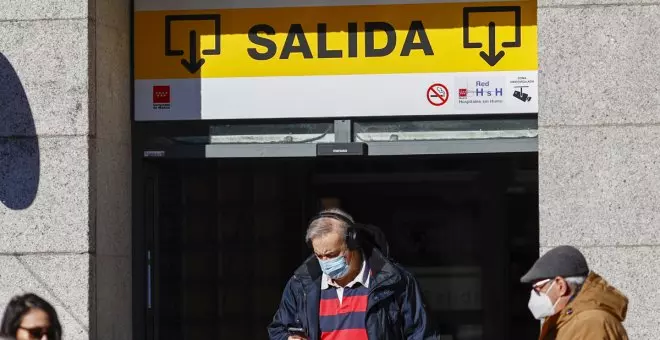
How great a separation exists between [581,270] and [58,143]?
3.87 metres

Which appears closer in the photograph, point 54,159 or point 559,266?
point 559,266

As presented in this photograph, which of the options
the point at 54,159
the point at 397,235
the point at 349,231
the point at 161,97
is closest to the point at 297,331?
the point at 349,231

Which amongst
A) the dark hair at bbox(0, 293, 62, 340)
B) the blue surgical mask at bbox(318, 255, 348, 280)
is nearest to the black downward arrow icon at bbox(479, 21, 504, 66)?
the blue surgical mask at bbox(318, 255, 348, 280)

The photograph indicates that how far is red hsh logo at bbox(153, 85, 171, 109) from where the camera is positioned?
30.2ft

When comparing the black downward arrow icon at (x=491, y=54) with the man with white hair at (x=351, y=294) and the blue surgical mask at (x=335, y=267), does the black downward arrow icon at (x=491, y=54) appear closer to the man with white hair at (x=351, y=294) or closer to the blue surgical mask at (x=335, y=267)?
the man with white hair at (x=351, y=294)

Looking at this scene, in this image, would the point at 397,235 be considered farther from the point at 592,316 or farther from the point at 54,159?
the point at 592,316

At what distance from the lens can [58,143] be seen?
8.68m

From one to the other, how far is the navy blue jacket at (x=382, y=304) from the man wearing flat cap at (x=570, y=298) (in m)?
1.45

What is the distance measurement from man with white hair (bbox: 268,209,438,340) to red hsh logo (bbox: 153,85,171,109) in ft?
6.86

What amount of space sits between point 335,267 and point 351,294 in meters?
0.20

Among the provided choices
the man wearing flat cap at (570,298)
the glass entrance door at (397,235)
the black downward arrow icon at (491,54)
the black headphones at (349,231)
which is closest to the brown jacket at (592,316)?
the man wearing flat cap at (570,298)

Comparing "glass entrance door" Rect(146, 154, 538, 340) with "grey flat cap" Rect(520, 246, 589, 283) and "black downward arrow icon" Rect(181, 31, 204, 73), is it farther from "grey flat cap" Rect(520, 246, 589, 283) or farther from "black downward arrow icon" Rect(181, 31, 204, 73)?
"grey flat cap" Rect(520, 246, 589, 283)

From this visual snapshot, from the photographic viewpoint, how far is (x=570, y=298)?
591cm

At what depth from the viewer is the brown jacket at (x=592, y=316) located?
560 cm
